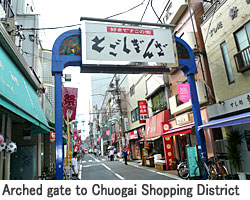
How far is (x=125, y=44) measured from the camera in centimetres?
950

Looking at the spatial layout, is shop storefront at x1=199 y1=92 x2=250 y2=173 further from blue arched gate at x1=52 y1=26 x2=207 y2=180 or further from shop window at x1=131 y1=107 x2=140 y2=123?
shop window at x1=131 y1=107 x2=140 y2=123

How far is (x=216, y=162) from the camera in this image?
956 centimetres

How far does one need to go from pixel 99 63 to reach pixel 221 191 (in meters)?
6.99

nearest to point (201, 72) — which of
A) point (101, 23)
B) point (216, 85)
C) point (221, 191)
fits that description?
point (216, 85)

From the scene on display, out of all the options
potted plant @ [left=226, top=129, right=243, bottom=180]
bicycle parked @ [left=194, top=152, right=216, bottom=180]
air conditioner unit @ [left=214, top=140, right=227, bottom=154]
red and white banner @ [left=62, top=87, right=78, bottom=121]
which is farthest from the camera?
air conditioner unit @ [left=214, top=140, right=227, bottom=154]

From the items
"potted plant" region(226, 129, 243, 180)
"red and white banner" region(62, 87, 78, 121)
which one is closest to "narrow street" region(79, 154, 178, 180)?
"potted plant" region(226, 129, 243, 180)

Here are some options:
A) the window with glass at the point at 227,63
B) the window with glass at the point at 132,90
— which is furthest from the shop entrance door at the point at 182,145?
the window with glass at the point at 132,90

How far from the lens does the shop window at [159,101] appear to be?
1925cm

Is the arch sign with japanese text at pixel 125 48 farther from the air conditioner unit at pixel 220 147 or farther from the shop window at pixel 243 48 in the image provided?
the air conditioner unit at pixel 220 147

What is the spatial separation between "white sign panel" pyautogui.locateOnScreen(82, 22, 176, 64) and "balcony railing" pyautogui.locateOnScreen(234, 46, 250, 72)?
333 centimetres

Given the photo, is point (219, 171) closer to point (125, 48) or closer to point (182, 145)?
point (125, 48)

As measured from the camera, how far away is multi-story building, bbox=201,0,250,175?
995 centimetres

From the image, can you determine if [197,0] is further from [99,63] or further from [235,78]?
[99,63]

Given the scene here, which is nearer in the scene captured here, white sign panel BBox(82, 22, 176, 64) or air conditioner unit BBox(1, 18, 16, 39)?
air conditioner unit BBox(1, 18, 16, 39)
